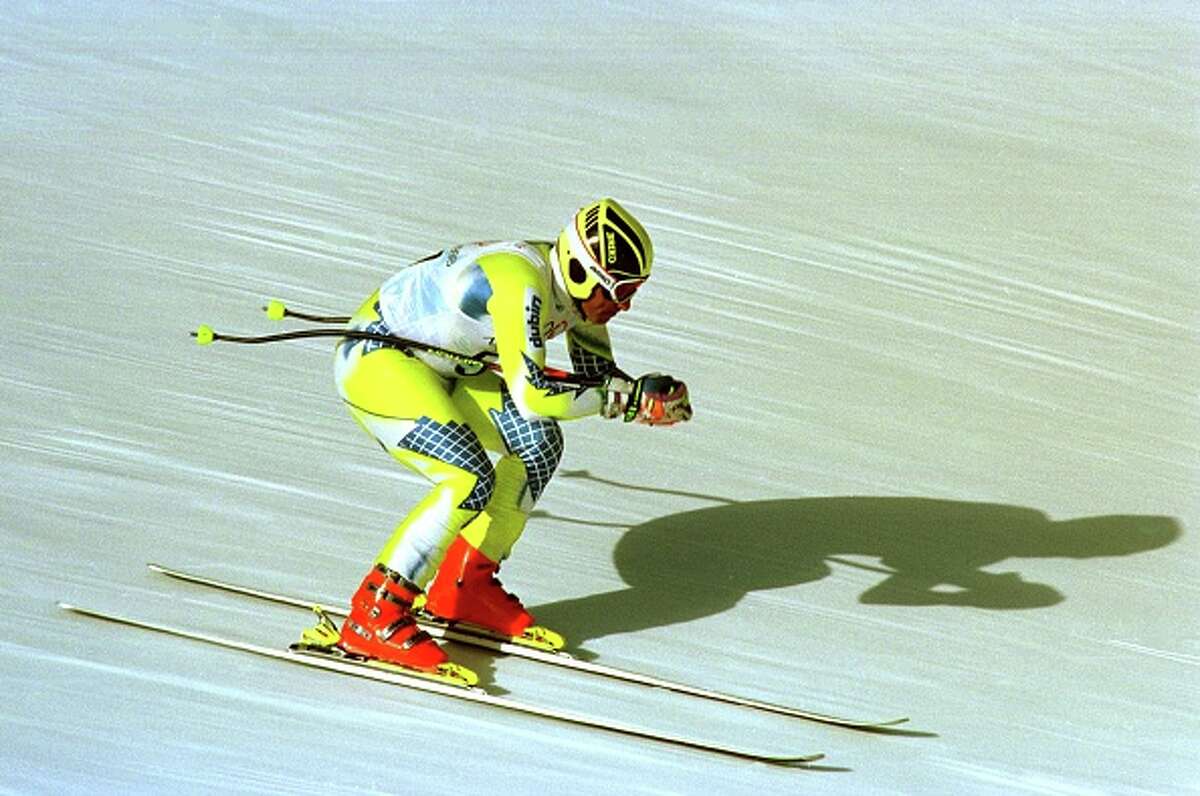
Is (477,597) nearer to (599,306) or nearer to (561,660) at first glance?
(561,660)

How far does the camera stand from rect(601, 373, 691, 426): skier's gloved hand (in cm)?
664

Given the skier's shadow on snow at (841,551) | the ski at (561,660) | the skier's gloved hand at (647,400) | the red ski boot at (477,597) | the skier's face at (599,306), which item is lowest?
the ski at (561,660)

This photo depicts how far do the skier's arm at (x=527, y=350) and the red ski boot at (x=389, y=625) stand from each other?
0.73m

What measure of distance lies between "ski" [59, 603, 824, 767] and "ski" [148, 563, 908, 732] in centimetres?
26

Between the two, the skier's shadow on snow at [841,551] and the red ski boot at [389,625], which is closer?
the red ski boot at [389,625]

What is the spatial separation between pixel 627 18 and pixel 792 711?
9226mm

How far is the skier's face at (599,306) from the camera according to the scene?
6.91 m

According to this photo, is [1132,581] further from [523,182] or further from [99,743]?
[523,182]

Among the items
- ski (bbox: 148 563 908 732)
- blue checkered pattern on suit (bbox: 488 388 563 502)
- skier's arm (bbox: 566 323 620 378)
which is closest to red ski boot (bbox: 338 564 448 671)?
ski (bbox: 148 563 908 732)

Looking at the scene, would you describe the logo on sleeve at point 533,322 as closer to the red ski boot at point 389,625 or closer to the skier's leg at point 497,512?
the skier's leg at point 497,512

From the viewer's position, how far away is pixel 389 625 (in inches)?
272

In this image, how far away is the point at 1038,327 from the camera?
443 inches

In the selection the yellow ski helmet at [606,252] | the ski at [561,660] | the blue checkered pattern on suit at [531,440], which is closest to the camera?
the yellow ski helmet at [606,252]

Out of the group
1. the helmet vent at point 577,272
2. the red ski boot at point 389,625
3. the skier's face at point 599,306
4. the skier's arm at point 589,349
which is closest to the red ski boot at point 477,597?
the red ski boot at point 389,625
